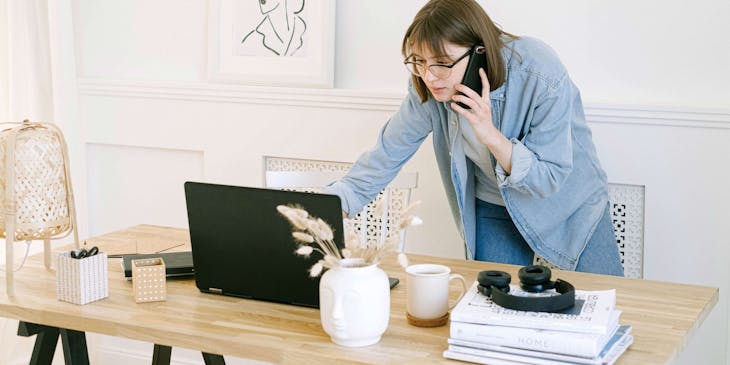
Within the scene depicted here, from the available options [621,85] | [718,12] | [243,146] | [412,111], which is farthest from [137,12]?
[718,12]

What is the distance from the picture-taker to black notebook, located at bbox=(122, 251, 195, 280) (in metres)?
2.14

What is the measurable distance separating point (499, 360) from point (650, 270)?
4.60 feet

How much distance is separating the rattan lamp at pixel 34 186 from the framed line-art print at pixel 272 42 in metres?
1.07

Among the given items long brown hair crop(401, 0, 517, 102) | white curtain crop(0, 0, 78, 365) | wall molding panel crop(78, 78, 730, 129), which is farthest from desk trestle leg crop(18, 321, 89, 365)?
wall molding panel crop(78, 78, 730, 129)

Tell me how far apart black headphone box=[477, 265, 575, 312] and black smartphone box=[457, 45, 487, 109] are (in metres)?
0.63

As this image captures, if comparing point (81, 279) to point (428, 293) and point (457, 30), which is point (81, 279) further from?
point (457, 30)

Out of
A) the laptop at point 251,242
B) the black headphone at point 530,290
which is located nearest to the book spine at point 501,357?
the black headphone at point 530,290

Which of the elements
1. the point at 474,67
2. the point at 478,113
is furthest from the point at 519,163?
the point at 474,67

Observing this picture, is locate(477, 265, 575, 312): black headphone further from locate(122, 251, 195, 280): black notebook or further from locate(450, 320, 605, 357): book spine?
locate(122, 251, 195, 280): black notebook

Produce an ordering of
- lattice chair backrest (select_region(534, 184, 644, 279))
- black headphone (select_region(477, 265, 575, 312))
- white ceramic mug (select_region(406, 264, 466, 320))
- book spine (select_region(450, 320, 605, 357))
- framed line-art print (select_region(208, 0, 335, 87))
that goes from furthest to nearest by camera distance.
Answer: framed line-art print (select_region(208, 0, 335, 87))
lattice chair backrest (select_region(534, 184, 644, 279))
white ceramic mug (select_region(406, 264, 466, 320))
black headphone (select_region(477, 265, 575, 312))
book spine (select_region(450, 320, 605, 357))

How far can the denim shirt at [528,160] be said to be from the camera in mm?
2244

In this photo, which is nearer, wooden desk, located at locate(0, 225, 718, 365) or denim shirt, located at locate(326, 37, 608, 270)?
wooden desk, located at locate(0, 225, 718, 365)

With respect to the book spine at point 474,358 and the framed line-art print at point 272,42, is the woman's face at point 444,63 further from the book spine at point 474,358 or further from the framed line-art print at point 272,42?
the framed line-art print at point 272,42

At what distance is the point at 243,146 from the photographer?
10.9ft
